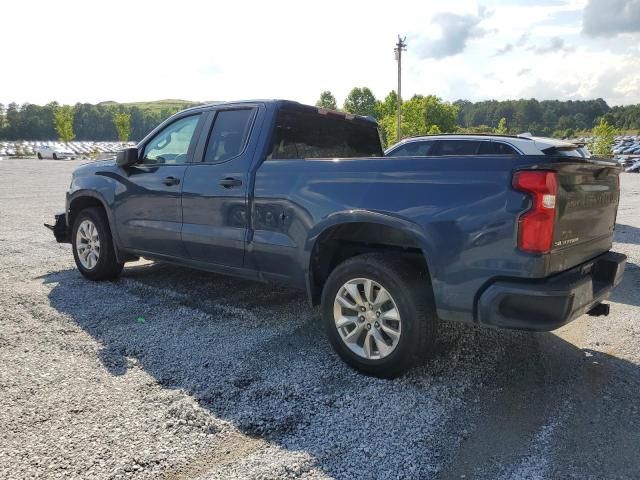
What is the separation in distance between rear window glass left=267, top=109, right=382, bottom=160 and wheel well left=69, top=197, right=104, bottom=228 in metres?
2.61

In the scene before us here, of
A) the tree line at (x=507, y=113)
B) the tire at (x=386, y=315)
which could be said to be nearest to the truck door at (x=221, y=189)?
the tire at (x=386, y=315)

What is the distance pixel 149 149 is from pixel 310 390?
3.17m

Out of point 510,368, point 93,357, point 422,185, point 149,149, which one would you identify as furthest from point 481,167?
point 149,149

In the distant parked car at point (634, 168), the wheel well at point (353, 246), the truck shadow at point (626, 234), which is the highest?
the wheel well at point (353, 246)

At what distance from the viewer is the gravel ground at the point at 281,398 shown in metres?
2.55

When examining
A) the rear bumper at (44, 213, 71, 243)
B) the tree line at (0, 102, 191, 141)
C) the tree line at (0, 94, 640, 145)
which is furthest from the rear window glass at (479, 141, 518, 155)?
the tree line at (0, 102, 191, 141)

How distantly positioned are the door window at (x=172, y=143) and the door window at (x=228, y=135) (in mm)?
297

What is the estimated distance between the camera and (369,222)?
11.1ft

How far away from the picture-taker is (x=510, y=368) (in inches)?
145

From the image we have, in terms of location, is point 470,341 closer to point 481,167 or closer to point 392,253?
point 392,253

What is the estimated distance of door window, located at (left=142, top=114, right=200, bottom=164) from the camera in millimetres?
4844

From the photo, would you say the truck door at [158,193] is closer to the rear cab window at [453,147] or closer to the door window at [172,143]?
the door window at [172,143]

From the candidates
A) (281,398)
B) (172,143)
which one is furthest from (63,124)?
(281,398)

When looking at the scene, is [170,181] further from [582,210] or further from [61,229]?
[582,210]
